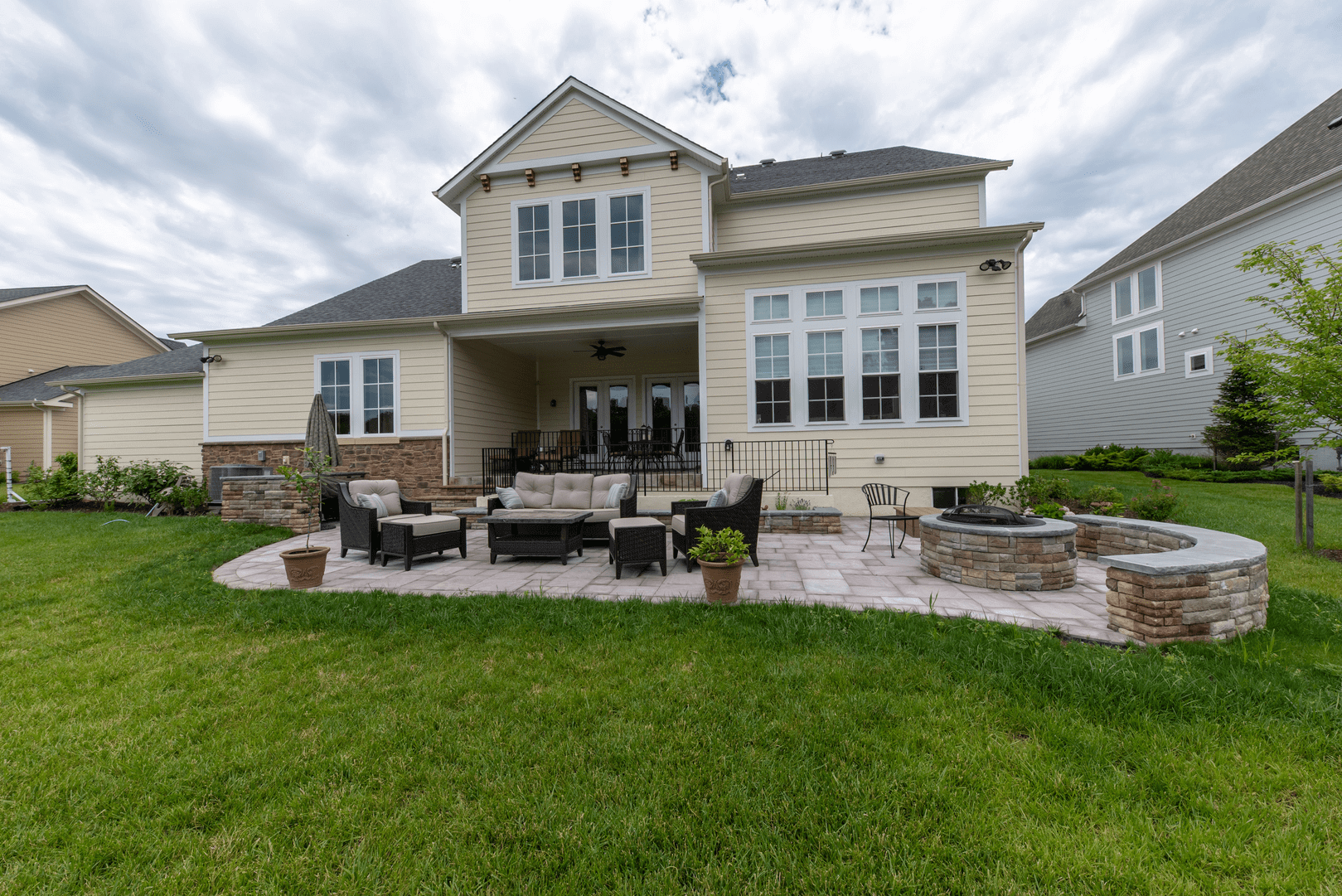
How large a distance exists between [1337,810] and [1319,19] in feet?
64.5

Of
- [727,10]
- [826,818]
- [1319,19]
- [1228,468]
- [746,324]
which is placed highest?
[1319,19]

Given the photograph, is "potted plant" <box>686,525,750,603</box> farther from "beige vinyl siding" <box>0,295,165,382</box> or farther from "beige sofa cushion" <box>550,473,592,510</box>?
"beige vinyl siding" <box>0,295,165,382</box>

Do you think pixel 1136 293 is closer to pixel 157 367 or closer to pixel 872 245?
pixel 872 245

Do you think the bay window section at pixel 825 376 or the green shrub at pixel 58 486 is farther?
the green shrub at pixel 58 486

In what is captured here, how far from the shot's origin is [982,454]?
8.68 meters

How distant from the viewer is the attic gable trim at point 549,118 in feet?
32.2

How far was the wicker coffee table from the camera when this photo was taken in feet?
19.4

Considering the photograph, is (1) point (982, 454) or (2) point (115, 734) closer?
(2) point (115, 734)

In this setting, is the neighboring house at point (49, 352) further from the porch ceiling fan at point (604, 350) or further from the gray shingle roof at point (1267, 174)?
the gray shingle roof at point (1267, 174)

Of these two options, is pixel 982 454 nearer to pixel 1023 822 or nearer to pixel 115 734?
pixel 1023 822

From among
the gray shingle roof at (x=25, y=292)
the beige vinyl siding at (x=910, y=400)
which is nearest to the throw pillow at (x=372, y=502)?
the beige vinyl siding at (x=910, y=400)

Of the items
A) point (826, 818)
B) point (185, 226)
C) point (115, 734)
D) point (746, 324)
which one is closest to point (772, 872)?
point (826, 818)

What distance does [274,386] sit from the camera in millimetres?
10609

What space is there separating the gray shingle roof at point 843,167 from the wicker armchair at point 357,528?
9.74m
